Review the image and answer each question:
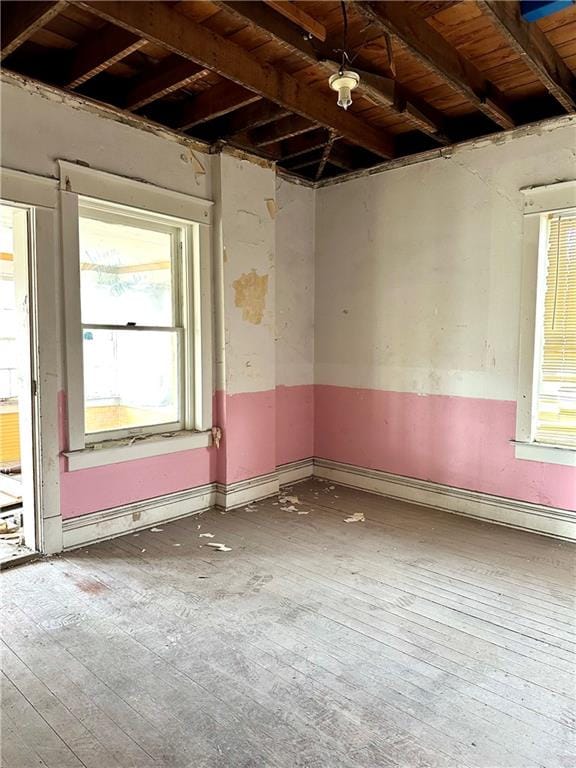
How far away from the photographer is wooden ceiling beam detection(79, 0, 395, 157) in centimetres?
258

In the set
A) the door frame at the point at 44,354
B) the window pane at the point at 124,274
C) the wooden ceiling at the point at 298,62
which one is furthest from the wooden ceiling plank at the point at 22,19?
the window pane at the point at 124,274

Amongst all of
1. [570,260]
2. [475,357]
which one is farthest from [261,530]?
[570,260]

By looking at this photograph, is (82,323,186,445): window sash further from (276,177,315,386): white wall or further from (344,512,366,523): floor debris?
(344,512,366,523): floor debris

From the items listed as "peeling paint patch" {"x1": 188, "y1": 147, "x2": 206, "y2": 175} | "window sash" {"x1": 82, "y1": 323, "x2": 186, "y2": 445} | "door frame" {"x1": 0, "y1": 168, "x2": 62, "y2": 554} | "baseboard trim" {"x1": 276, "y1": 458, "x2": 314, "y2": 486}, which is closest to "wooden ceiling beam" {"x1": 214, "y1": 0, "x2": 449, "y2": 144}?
"peeling paint patch" {"x1": 188, "y1": 147, "x2": 206, "y2": 175}

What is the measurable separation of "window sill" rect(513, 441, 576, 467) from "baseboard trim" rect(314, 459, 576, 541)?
1.18 feet

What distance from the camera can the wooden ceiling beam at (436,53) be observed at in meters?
2.56

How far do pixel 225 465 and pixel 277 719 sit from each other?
2528 millimetres

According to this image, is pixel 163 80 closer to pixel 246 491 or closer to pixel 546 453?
pixel 246 491

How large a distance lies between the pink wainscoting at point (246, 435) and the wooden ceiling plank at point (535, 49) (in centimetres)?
307

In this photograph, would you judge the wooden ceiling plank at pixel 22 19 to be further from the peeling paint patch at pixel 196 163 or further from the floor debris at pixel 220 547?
the floor debris at pixel 220 547

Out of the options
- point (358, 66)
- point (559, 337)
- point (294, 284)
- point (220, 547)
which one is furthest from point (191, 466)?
point (358, 66)

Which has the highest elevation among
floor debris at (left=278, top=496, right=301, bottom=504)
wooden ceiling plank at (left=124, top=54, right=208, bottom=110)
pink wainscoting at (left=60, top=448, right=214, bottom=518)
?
wooden ceiling plank at (left=124, top=54, right=208, bottom=110)

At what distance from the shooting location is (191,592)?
9.64 ft

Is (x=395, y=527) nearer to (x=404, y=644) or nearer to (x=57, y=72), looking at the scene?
(x=404, y=644)
